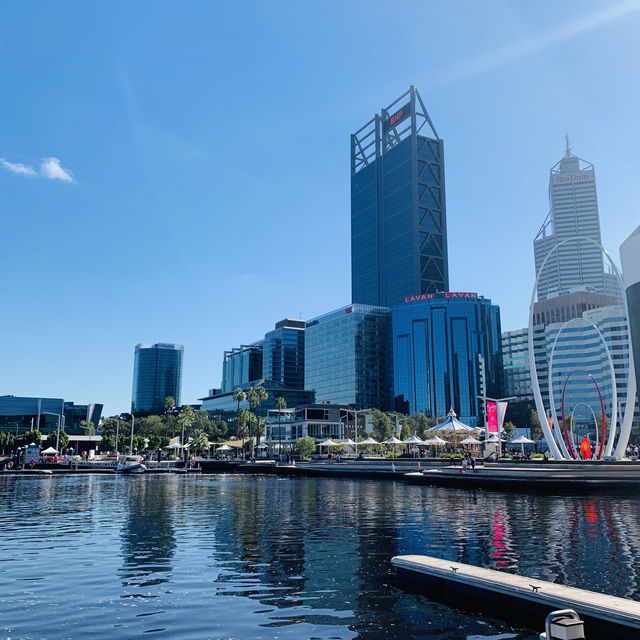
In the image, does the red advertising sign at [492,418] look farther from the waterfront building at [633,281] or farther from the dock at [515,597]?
the dock at [515,597]

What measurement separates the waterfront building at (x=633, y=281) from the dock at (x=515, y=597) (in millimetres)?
52262

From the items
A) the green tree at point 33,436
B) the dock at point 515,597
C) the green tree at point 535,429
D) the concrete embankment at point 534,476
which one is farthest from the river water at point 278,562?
the green tree at point 535,429

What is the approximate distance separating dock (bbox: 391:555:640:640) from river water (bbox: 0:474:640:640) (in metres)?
0.71

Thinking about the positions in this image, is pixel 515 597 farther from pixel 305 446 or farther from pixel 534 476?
pixel 305 446

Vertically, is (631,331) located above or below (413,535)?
above

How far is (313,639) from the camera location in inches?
496

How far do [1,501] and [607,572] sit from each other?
148ft

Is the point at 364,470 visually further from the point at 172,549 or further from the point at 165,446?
the point at 165,446

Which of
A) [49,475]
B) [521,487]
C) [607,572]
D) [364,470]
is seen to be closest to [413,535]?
[607,572]

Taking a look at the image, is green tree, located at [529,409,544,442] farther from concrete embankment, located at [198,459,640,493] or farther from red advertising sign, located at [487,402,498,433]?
red advertising sign, located at [487,402,498,433]

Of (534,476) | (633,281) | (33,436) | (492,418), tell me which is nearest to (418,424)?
(33,436)

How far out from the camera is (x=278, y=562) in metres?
21.0

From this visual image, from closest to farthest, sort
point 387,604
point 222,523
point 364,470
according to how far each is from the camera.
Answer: point 387,604, point 222,523, point 364,470

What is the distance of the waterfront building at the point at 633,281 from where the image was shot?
60906 millimetres
